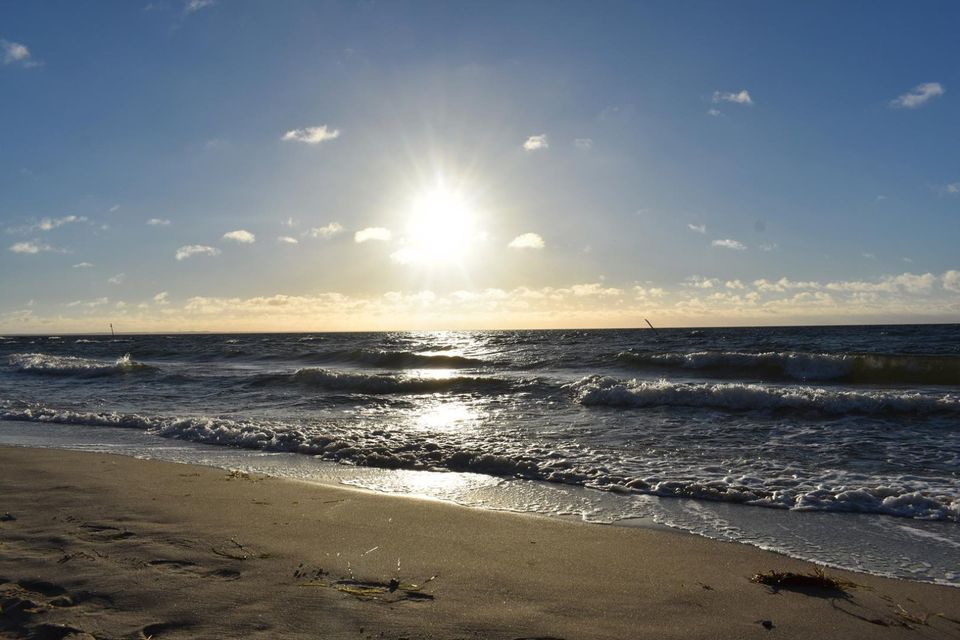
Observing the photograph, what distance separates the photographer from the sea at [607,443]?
550 centimetres

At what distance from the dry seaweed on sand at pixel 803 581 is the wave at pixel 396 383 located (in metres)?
13.6

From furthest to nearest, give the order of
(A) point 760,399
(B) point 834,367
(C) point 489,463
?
(B) point 834,367, (A) point 760,399, (C) point 489,463

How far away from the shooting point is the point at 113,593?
3.21 m

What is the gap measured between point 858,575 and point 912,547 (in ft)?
3.59

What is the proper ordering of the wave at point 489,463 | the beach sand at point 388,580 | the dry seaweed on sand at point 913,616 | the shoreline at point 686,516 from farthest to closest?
1. the wave at point 489,463
2. the shoreline at point 686,516
3. the dry seaweed on sand at point 913,616
4. the beach sand at point 388,580

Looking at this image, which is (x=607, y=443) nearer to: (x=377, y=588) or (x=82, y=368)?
(x=377, y=588)

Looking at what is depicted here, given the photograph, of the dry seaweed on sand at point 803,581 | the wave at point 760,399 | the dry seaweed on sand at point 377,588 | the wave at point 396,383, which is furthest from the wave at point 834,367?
the dry seaweed on sand at point 377,588

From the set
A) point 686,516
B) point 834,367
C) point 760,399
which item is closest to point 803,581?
point 686,516

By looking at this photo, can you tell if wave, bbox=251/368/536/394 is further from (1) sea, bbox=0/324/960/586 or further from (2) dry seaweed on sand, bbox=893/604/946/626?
(2) dry seaweed on sand, bbox=893/604/946/626

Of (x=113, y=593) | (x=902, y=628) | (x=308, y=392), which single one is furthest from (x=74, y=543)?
(x=308, y=392)

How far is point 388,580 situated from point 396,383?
16022 mm

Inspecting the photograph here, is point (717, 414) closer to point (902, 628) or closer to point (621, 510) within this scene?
point (621, 510)

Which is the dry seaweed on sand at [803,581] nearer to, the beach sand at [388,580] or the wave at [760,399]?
the beach sand at [388,580]

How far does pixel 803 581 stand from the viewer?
3773 millimetres
